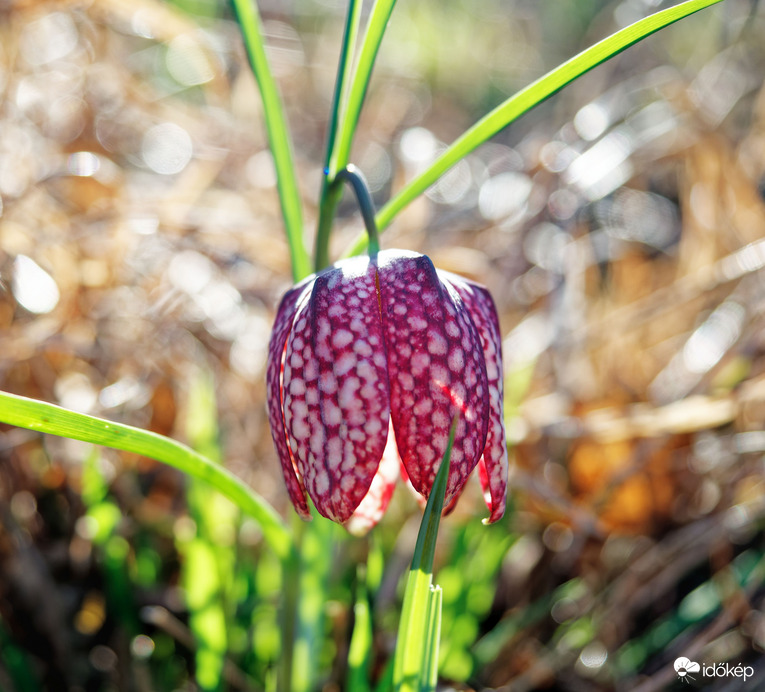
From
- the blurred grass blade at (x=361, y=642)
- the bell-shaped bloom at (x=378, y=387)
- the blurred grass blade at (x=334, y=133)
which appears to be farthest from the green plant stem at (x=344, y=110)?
the blurred grass blade at (x=361, y=642)

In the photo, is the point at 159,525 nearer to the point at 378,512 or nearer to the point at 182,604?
the point at 182,604

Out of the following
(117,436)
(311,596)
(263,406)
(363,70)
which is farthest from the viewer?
(263,406)

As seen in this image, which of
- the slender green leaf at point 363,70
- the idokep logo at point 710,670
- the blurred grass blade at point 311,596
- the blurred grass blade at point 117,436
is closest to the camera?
the blurred grass blade at point 117,436

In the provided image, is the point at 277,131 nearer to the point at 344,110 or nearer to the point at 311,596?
the point at 344,110

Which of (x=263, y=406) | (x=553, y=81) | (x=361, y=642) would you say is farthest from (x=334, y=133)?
(x=263, y=406)

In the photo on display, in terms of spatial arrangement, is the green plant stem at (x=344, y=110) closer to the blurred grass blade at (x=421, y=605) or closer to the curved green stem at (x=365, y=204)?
the curved green stem at (x=365, y=204)

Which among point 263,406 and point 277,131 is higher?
point 277,131

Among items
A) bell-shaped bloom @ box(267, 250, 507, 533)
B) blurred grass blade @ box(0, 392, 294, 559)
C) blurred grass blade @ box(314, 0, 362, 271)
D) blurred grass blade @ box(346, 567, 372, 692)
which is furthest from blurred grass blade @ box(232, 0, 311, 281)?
blurred grass blade @ box(346, 567, 372, 692)
